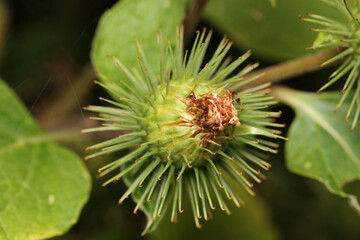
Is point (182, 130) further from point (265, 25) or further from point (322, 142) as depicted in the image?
point (265, 25)

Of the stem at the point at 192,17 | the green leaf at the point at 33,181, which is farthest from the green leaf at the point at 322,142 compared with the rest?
the green leaf at the point at 33,181

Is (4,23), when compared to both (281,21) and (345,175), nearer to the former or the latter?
(281,21)

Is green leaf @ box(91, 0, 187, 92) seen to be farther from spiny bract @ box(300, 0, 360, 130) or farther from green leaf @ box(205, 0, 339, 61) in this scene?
spiny bract @ box(300, 0, 360, 130)

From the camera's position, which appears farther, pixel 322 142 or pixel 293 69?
pixel 322 142

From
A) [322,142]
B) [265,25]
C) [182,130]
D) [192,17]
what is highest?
[192,17]

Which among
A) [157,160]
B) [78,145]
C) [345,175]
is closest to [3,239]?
[157,160]

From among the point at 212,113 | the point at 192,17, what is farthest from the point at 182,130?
the point at 192,17
